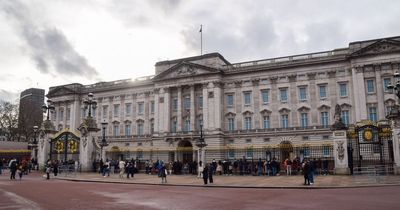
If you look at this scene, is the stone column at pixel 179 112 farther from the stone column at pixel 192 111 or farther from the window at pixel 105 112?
the window at pixel 105 112

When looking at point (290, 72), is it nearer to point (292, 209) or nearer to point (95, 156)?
point (95, 156)

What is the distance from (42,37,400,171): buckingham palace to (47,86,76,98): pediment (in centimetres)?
1123

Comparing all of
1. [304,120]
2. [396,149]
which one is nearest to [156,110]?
[304,120]

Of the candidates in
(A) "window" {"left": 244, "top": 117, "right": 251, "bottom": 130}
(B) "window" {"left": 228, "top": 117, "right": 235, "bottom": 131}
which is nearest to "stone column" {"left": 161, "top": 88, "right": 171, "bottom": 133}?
(B) "window" {"left": 228, "top": 117, "right": 235, "bottom": 131}

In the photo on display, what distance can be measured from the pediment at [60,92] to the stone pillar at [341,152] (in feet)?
197

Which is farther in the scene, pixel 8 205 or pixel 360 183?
pixel 360 183

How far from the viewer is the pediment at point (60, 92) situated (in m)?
75.2

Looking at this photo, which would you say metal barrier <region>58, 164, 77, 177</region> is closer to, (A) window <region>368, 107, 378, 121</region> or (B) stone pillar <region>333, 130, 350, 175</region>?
(B) stone pillar <region>333, 130, 350, 175</region>

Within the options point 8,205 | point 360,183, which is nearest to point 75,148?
point 8,205

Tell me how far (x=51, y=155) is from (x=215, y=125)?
2842cm

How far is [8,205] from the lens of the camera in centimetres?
1327

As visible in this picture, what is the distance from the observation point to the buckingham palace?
4984 cm

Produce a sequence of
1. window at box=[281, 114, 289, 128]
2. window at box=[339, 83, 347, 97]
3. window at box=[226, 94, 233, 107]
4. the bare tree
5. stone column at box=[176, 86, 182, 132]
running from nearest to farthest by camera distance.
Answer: window at box=[339, 83, 347, 97]
window at box=[281, 114, 289, 128]
window at box=[226, 94, 233, 107]
stone column at box=[176, 86, 182, 132]
the bare tree

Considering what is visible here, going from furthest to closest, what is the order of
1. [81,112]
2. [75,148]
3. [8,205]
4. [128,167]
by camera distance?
[81,112] → [75,148] → [128,167] → [8,205]
